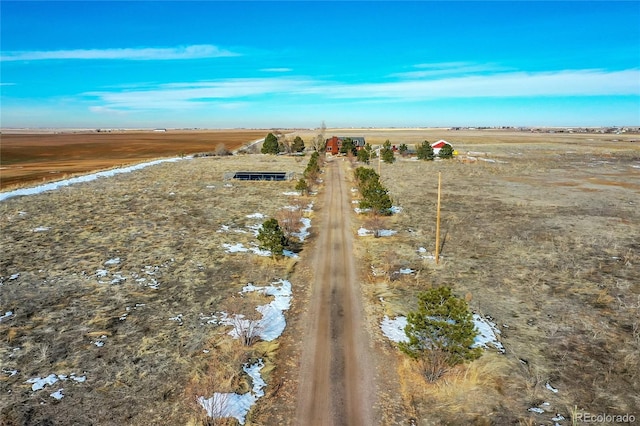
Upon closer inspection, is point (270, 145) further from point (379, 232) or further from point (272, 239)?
point (272, 239)

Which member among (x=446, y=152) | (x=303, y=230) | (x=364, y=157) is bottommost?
(x=303, y=230)

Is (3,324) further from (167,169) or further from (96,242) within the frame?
(167,169)

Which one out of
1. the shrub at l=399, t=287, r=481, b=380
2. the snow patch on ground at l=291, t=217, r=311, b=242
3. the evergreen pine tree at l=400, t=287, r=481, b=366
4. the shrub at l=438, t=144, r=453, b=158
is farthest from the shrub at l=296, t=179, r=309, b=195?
the shrub at l=438, t=144, r=453, b=158

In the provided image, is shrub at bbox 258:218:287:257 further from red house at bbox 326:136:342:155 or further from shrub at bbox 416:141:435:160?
red house at bbox 326:136:342:155

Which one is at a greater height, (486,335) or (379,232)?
(379,232)

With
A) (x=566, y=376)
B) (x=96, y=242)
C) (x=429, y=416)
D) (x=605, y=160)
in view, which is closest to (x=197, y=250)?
(x=96, y=242)

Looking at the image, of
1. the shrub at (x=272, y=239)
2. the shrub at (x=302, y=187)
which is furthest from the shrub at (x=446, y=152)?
the shrub at (x=272, y=239)

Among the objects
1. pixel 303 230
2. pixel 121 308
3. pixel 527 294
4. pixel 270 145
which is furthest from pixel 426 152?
pixel 121 308
